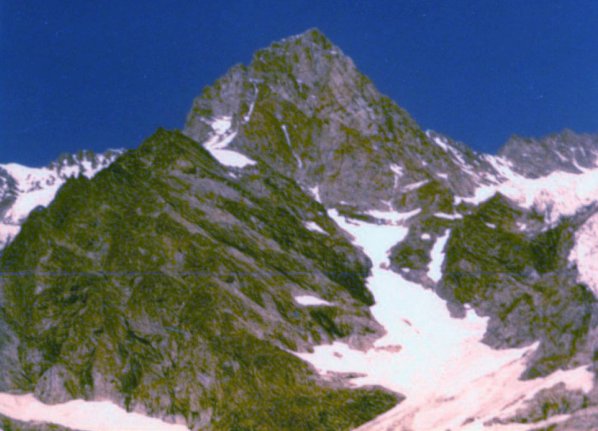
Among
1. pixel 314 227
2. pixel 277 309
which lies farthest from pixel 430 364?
pixel 314 227

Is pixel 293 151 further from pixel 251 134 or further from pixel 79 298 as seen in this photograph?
pixel 79 298

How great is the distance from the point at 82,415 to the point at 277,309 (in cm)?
3075

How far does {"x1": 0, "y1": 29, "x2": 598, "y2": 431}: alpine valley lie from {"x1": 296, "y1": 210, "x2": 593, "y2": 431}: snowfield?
41 cm

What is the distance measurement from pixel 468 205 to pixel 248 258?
66.0 meters

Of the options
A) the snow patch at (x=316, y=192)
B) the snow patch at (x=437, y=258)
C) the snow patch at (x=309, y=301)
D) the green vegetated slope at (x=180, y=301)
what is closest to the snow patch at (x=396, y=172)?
the snow patch at (x=316, y=192)

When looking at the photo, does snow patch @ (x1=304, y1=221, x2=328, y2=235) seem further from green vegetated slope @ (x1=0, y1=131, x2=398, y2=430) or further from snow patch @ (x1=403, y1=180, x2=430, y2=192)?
snow patch @ (x1=403, y1=180, x2=430, y2=192)

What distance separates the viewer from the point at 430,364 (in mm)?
112125

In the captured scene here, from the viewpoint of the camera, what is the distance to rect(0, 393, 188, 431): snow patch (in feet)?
311

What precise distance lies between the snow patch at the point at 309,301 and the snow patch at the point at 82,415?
31552mm

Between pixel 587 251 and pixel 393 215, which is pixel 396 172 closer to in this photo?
pixel 393 215

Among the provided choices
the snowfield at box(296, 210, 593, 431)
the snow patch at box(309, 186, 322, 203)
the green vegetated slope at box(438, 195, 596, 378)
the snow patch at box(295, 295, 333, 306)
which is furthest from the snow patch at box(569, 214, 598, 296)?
the snow patch at box(309, 186, 322, 203)

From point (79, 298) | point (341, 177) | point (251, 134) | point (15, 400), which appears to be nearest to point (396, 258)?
point (341, 177)

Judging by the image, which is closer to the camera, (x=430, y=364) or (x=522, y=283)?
(x=430, y=364)

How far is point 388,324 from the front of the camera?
414ft
